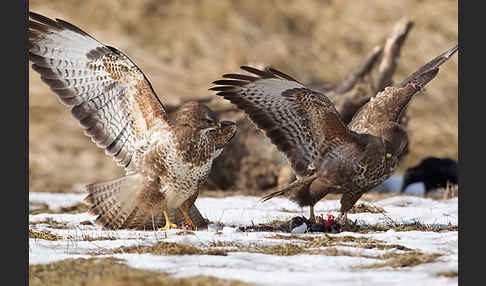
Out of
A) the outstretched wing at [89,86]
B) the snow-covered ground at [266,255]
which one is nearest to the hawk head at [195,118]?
the outstretched wing at [89,86]

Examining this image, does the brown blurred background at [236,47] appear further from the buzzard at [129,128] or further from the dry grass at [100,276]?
the dry grass at [100,276]

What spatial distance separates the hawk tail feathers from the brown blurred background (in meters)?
7.82

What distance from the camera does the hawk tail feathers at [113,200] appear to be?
7020 millimetres

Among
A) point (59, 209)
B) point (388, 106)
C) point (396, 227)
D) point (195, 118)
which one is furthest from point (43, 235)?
point (388, 106)

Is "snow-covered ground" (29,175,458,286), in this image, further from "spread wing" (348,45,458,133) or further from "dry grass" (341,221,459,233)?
"spread wing" (348,45,458,133)

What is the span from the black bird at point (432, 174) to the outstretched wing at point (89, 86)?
6893 mm

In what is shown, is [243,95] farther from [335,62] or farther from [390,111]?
[335,62]

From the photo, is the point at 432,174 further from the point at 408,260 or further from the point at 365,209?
the point at 408,260

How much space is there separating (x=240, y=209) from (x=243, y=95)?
214 cm

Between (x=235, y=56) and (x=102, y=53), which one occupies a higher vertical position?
(x=235, y=56)

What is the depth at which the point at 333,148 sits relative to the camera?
23.0ft

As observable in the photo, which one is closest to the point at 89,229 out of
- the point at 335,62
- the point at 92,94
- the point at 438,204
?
the point at 92,94

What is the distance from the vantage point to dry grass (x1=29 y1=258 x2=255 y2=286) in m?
4.33

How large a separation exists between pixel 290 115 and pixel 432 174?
21.4 ft
